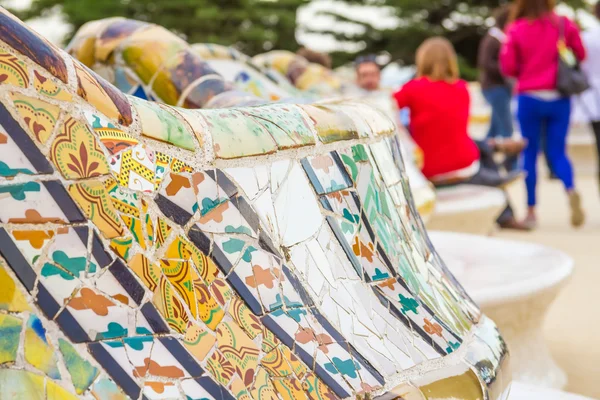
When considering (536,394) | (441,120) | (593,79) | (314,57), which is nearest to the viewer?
(536,394)

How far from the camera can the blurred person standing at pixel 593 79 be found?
495 centimetres

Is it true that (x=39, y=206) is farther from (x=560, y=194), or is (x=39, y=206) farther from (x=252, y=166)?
(x=560, y=194)

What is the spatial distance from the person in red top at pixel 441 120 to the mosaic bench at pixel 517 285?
1.52 m

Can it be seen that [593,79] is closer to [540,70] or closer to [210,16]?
[540,70]

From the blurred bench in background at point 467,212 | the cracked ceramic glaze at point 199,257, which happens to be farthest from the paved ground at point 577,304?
the cracked ceramic glaze at point 199,257

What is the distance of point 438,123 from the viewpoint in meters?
4.11

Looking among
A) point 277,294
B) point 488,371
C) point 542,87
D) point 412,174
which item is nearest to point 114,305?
point 277,294

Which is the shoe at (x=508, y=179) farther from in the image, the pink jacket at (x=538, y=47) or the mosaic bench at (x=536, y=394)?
the mosaic bench at (x=536, y=394)

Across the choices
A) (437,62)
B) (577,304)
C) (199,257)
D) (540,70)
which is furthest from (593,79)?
(199,257)

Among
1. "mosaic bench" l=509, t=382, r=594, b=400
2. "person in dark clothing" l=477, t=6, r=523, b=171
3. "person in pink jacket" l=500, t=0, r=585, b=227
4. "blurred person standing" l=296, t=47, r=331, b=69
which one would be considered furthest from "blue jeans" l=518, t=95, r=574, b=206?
"mosaic bench" l=509, t=382, r=594, b=400

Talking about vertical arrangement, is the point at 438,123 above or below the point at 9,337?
below

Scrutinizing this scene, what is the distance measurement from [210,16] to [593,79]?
9.84 m

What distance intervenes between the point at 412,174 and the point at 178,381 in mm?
2306

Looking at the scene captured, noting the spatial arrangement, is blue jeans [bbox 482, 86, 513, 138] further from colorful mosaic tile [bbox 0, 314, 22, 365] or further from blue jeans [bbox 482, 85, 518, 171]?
colorful mosaic tile [bbox 0, 314, 22, 365]
